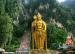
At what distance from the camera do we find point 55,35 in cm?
3609

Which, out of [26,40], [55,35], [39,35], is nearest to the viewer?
[39,35]

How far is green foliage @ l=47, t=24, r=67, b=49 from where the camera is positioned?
34209mm

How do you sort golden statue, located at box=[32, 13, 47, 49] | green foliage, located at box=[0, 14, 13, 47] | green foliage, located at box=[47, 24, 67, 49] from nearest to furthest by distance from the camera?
golden statue, located at box=[32, 13, 47, 49], green foliage, located at box=[0, 14, 13, 47], green foliage, located at box=[47, 24, 67, 49]

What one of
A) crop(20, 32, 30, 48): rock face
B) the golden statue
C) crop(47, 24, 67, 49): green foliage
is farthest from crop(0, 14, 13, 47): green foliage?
crop(20, 32, 30, 48): rock face

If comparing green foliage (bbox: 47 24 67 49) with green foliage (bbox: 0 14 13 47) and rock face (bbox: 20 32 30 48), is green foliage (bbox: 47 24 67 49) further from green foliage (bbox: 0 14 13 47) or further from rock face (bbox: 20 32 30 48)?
green foliage (bbox: 0 14 13 47)

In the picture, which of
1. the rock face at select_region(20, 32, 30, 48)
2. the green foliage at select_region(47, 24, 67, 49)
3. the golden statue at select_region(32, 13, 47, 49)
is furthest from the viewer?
the rock face at select_region(20, 32, 30, 48)

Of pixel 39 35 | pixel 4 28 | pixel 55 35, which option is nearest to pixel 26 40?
pixel 55 35

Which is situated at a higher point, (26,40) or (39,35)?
(26,40)

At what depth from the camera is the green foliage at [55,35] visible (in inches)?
1347

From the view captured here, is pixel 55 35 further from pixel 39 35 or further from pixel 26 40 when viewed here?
pixel 39 35

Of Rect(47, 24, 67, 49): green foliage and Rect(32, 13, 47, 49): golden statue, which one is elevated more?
Rect(47, 24, 67, 49): green foliage

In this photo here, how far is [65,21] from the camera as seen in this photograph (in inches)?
1629

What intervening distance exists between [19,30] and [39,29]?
25014 millimetres

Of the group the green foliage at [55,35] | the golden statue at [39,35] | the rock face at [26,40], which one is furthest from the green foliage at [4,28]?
the rock face at [26,40]
